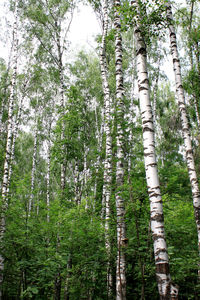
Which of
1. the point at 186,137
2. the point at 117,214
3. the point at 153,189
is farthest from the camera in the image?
the point at 186,137

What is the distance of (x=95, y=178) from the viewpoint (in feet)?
19.1

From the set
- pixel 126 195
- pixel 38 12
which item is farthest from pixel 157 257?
pixel 38 12

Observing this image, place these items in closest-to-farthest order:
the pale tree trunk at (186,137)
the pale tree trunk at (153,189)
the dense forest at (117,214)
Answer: the pale tree trunk at (153,189) → the dense forest at (117,214) → the pale tree trunk at (186,137)

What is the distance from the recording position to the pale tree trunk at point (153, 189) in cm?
280

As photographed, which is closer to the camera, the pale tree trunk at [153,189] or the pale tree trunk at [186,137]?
the pale tree trunk at [153,189]

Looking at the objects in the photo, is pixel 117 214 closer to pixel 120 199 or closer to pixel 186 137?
pixel 120 199

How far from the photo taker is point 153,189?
3334mm

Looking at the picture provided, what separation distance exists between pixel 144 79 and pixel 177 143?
20052 mm

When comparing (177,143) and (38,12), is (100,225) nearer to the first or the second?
(38,12)

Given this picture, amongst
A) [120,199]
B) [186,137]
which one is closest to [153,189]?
[120,199]

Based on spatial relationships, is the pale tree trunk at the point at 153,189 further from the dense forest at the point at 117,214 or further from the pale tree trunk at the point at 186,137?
the pale tree trunk at the point at 186,137

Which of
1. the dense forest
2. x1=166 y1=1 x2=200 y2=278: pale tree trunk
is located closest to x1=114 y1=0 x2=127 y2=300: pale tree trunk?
the dense forest

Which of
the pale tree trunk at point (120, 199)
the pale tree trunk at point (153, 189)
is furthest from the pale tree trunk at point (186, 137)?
the pale tree trunk at point (153, 189)

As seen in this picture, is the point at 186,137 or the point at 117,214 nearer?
the point at 117,214
